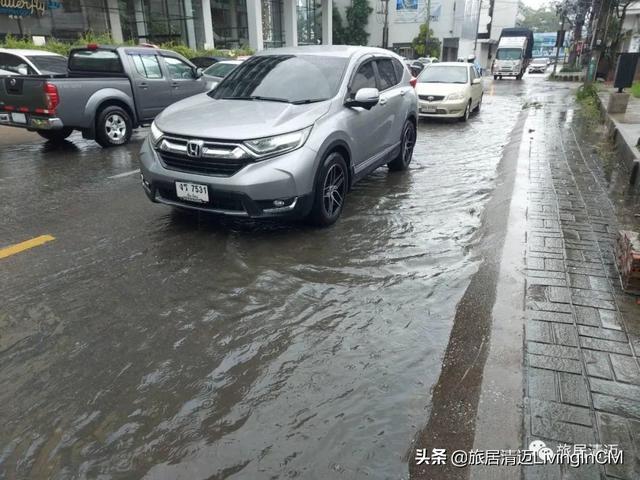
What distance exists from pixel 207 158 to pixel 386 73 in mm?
3433

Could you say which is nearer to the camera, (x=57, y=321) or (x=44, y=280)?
(x=57, y=321)

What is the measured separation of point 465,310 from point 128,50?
8779mm

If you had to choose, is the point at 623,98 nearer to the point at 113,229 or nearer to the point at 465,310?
the point at 465,310

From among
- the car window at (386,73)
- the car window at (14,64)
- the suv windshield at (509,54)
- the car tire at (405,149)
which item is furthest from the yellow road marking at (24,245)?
the suv windshield at (509,54)

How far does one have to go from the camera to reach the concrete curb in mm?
6571

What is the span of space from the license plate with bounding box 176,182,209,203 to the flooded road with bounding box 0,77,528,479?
1.53ft

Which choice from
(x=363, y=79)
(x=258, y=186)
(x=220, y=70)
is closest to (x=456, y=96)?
(x=220, y=70)

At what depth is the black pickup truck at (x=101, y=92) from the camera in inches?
329

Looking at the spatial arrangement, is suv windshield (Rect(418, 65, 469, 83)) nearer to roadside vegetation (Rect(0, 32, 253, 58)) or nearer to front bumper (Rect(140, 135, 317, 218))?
front bumper (Rect(140, 135, 317, 218))

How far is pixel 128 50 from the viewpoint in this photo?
966 centimetres

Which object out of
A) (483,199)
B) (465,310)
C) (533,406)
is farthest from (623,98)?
(533,406)

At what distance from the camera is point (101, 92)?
8.91m

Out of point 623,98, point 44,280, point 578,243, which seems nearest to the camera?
point 44,280

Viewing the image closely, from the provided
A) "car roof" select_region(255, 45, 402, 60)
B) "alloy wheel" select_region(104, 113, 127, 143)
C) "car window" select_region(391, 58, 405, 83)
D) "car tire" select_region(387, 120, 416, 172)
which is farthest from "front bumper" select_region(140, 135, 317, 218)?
"alloy wheel" select_region(104, 113, 127, 143)
